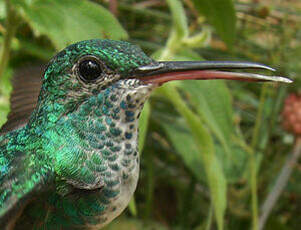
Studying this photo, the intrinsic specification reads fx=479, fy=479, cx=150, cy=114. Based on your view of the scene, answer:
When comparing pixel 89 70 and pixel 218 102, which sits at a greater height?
pixel 218 102

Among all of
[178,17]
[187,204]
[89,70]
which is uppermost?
[178,17]

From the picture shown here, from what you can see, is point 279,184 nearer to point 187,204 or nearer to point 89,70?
point 187,204

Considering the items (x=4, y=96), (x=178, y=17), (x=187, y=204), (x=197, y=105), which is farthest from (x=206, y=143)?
(x=187, y=204)

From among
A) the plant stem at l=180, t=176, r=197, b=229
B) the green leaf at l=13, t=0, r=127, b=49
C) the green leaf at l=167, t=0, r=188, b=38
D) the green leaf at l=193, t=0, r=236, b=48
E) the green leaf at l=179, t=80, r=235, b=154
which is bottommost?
the plant stem at l=180, t=176, r=197, b=229

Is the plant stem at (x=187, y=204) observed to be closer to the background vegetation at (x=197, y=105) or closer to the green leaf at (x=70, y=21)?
the background vegetation at (x=197, y=105)

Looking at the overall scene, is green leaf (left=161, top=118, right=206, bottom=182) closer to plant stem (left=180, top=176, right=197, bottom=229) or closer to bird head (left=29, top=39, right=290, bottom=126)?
plant stem (left=180, top=176, right=197, bottom=229)

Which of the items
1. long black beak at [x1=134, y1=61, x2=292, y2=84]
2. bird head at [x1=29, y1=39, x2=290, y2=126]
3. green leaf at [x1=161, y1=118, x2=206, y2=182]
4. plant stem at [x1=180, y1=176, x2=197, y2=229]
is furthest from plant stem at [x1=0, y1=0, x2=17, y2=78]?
plant stem at [x1=180, y1=176, x2=197, y2=229]
